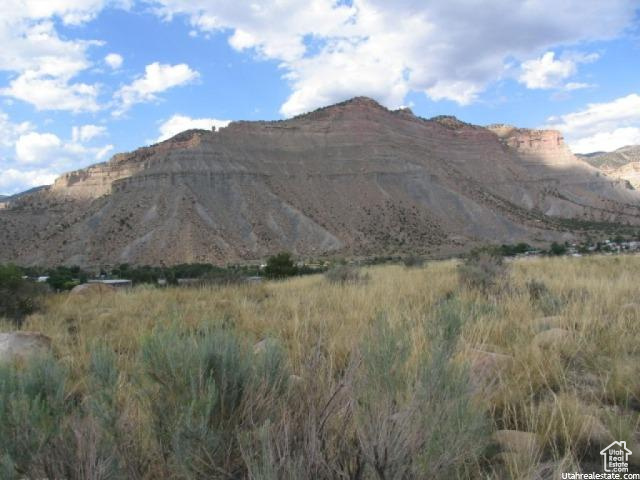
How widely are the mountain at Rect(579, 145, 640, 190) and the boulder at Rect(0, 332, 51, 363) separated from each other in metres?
140

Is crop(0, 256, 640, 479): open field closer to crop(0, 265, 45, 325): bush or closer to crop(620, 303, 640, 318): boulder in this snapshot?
crop(620, 303, 640, 318): boulder

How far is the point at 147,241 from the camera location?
63.4 meters

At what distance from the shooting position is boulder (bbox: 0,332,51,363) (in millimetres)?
4914

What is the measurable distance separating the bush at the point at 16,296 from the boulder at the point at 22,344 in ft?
11.3

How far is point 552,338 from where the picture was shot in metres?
4.59

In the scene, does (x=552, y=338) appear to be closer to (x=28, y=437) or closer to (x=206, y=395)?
(x=206, y=395)

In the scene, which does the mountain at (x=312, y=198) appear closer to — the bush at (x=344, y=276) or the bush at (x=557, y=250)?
the bush at (x=557, y=250)

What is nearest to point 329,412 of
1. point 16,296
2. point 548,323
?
point 548,323

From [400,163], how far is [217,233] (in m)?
40.2

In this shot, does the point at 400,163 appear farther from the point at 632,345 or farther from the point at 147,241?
the point at 632,345

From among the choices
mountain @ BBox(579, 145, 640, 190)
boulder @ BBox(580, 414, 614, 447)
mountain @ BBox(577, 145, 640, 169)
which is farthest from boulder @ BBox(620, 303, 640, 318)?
mountain @ BBox(577, 145, 640, 169)

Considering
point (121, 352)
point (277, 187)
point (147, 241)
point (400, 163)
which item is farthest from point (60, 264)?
point (121, 352)

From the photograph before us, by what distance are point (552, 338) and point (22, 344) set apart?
209 inches

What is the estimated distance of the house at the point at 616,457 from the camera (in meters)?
2.52
